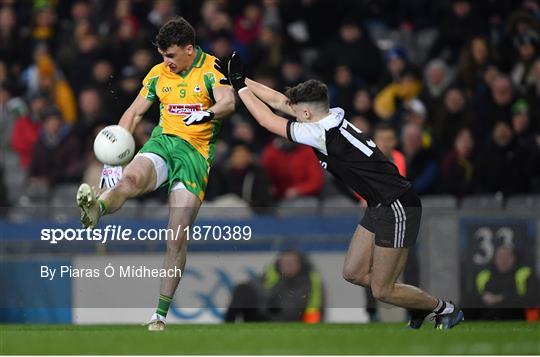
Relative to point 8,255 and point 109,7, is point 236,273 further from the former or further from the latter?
point 109,7

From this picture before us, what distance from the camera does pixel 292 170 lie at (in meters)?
18.8

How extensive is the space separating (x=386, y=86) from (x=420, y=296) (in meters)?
7.38

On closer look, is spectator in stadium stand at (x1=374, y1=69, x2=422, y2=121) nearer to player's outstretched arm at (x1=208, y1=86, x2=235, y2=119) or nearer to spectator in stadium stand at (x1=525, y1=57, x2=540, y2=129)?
spectator in stadium stand at (x1=525, y1=57, x2=540, y2=129)

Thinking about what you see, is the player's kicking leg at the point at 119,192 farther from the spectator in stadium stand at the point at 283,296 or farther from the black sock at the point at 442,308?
the spectator in stadium stand at the point at 283,296

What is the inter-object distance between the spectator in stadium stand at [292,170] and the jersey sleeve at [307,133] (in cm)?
580

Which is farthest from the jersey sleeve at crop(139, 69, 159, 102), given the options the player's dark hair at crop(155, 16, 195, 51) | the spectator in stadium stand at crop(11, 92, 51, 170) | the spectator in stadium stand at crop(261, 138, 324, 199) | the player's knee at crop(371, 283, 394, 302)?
the spectator in stadium stand at crop(11, 92, 51, 170)

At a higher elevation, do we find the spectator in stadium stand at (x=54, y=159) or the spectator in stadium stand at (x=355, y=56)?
the spectator in stadium stand at (x=355, y=56)

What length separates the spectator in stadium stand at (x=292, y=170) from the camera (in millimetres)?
18672

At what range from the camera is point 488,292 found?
1617cm

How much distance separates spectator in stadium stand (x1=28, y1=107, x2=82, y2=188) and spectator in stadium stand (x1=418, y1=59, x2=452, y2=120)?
4787mm

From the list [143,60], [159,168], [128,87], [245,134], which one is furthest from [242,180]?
[159,168]

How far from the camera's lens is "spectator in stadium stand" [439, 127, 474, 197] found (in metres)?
18.2

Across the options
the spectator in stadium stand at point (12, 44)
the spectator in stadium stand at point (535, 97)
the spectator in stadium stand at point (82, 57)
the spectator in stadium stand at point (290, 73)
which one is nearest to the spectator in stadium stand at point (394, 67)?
the spectator in stadium stand at point (290, 73)

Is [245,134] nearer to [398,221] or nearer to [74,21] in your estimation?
[74,21]
